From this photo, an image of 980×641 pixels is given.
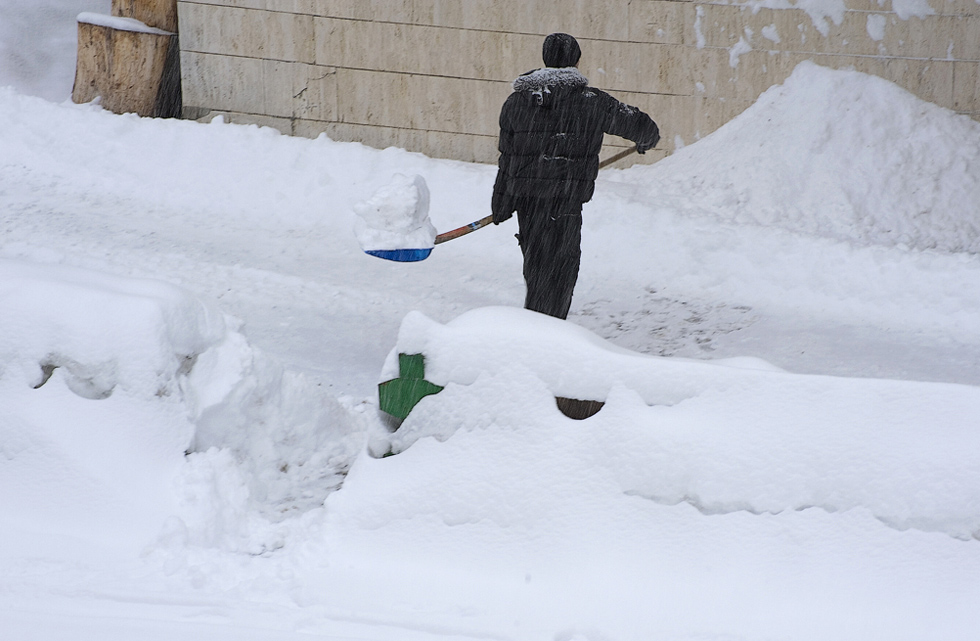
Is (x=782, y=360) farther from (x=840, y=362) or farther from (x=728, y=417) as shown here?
(x=728, y=417)

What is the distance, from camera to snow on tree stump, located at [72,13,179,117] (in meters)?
7.95

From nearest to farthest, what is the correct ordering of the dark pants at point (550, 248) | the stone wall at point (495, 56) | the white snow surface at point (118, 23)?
the dark pants at point (550, 248)
the stone wall at point (495, 56)
the white snow surface at point (118, 23)

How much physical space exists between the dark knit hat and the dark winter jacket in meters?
0.04

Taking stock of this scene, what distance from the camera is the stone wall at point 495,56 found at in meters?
7.61

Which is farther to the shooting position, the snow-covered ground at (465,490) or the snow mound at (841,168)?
the snow mound at (841,168)

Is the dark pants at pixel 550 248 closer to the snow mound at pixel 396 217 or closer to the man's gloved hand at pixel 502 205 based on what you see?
the man's gloved hand at pixel 502 205

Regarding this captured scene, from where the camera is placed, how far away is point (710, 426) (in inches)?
102

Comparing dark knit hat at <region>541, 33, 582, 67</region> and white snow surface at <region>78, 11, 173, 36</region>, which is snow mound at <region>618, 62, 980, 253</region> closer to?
dark knit hat at <region>541, 33, 582, 67</region>

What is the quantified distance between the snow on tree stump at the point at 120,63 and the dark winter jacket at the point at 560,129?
5.04m

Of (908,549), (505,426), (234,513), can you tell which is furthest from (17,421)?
(908,549)

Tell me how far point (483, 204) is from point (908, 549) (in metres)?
4.94

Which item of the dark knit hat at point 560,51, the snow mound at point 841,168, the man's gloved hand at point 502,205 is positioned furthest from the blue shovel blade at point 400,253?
the snow mound at point 841,168

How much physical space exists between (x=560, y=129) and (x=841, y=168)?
152 inches

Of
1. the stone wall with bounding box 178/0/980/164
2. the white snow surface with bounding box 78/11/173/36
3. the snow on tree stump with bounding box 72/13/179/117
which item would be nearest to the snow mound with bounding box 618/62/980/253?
the stone wall with bounding box 178/0/980/164
